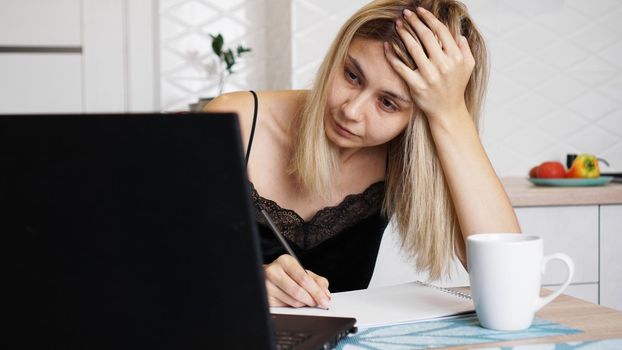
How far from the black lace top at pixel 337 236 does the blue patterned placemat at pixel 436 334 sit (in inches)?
23.2

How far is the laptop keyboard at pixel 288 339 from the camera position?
2.33 feet

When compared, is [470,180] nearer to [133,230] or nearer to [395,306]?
[395,306]

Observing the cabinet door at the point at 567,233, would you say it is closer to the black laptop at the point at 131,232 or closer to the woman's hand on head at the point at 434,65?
the woman's hand on head at the point at 434,65

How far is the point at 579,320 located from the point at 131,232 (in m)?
0.62

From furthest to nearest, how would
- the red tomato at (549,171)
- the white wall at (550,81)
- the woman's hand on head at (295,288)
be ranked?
1. the white wall at (550,81)
2. the red tomato at (549,171)
3. the woman's hand on head at (295,288)

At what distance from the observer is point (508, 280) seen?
85 centimetres

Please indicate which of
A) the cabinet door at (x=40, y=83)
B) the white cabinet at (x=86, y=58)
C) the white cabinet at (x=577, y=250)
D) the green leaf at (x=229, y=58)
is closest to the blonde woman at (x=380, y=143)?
the white cabinet at (x=577, y=250)

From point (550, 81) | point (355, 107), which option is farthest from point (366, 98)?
point (550, 81)

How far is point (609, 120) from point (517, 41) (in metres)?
0.49

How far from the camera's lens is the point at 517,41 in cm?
269

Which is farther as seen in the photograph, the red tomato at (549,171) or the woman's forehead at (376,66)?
the red tomato at (549,171)

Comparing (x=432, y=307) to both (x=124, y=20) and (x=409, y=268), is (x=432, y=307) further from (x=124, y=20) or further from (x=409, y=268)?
(x=124, y=20)

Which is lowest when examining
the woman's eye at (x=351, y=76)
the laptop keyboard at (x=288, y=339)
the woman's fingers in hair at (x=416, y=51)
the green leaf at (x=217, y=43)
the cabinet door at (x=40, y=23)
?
the laptop keyboard at (x=288, y=339)

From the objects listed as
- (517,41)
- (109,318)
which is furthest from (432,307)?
(517,41)
